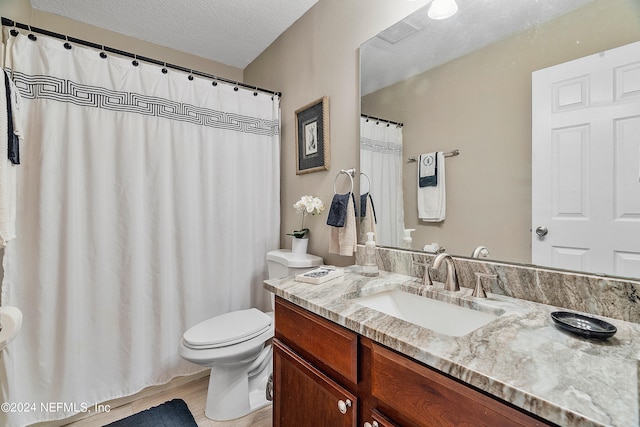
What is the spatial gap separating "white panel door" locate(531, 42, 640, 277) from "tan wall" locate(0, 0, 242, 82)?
2382 millimetres

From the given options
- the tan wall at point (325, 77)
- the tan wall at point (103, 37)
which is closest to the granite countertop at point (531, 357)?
the tan wall at point (325, 77)

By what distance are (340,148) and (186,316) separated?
1431 mm

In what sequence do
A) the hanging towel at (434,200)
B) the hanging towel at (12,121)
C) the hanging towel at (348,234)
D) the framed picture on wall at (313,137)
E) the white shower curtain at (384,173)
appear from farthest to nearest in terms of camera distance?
the framed picture on wall at (313,137), the hanging towel at (348,234), the white shower curtain at (384,173), the hanging towel at (434,200), the hanging towel at (12,121)

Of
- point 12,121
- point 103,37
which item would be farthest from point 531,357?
point 103,37

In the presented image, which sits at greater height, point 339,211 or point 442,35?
point 442,35

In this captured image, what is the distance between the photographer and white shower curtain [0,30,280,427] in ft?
4.66

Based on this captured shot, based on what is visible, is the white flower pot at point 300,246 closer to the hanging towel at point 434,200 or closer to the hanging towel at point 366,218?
the hanging towel at point 366,218

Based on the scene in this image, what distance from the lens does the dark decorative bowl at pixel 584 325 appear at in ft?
2.14

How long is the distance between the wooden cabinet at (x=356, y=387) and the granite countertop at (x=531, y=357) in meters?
0.04

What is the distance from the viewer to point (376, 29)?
145 cm

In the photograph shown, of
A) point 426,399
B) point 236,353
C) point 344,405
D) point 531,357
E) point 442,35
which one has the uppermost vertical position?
point 442,35

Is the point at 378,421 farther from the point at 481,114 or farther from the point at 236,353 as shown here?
the point at 481,114

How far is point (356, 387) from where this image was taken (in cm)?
80

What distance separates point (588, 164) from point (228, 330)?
165 centimetres
